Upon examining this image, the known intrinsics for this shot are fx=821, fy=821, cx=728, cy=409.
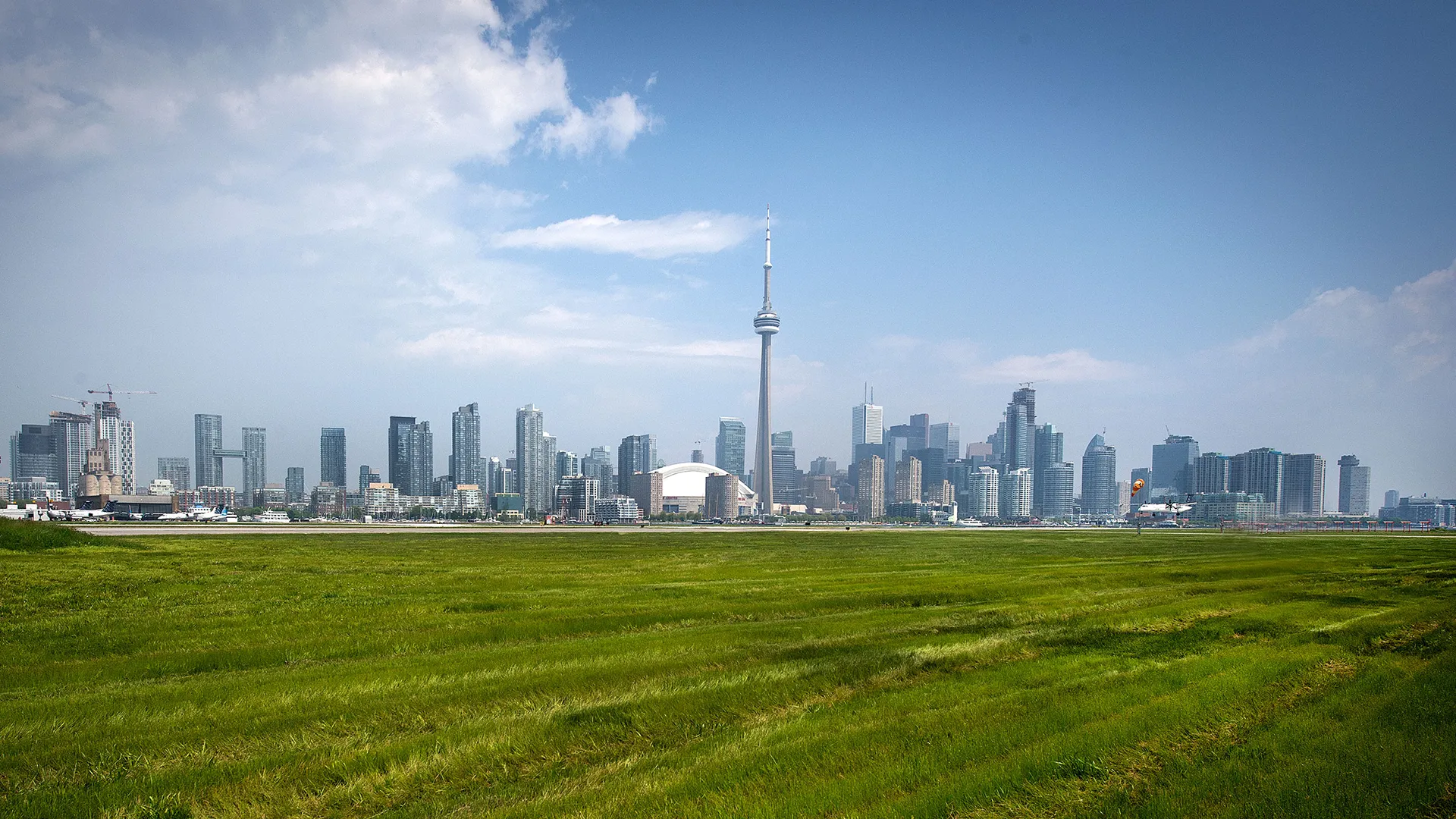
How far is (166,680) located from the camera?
12984mm

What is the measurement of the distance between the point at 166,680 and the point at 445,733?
6449mm

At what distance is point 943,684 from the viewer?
1198cm

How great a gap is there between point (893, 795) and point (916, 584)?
20.6 metres

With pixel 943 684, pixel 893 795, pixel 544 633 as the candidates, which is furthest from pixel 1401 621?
pixel 544 633

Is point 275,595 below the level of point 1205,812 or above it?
below

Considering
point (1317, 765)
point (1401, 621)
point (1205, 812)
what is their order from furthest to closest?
point (1401, 621), point (1317, 765), point (1205, 812)

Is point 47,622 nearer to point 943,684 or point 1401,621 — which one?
point 943,684

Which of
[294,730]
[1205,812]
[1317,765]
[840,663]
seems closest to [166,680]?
[294,730]

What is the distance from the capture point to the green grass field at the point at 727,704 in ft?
25.3

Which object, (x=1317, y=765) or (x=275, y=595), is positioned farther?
(x=275, y=595)

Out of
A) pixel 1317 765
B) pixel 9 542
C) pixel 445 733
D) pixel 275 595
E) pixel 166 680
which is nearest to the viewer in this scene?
pixel 1317 765

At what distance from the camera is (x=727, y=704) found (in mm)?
11023

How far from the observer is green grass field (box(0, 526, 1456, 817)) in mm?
7703

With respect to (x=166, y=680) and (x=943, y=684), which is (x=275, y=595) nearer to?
(x=166, y=680)
